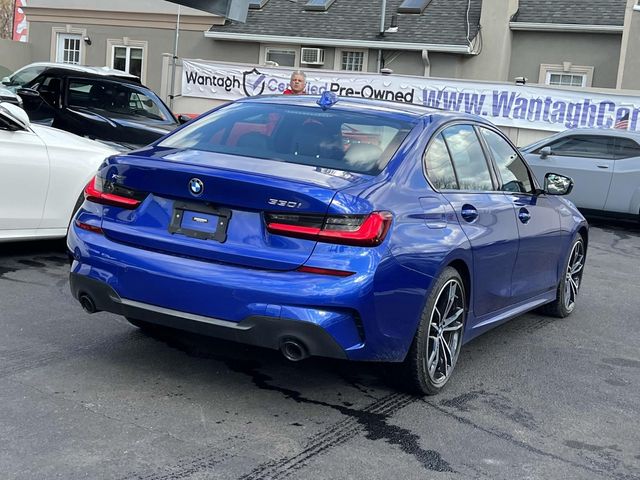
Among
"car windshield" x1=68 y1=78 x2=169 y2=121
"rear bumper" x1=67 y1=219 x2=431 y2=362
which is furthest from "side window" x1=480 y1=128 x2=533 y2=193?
"car windshield" x1=68 y1=78 x2=169 y2=121

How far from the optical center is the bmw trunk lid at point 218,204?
155 inches

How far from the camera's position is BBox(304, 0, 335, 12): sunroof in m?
24.5

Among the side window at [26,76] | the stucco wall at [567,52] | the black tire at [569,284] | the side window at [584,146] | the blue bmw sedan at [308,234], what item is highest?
the stucco wall at [567,52]

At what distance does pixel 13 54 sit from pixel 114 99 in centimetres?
1691

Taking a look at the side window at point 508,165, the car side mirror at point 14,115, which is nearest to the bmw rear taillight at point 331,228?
the side window at point 508,165

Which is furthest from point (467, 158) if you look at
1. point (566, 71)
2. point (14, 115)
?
point (566, 71)

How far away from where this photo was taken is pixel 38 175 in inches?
276

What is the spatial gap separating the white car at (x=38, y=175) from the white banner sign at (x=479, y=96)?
7682mm

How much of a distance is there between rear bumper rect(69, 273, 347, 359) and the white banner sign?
10.8m

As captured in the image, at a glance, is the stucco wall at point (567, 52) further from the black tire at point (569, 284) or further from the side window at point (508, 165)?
the side window at point (508, 165)

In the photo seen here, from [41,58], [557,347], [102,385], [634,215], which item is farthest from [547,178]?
[41,58]

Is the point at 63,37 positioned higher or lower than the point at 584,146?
higher

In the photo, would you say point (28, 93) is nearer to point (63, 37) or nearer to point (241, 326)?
point (241, 326)

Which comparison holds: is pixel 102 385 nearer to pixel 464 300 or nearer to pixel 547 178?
pixel 464 300
